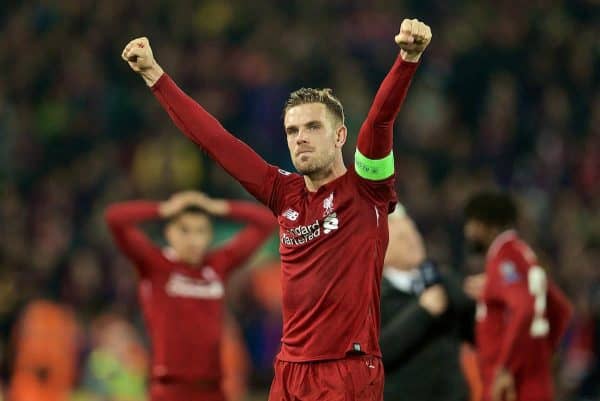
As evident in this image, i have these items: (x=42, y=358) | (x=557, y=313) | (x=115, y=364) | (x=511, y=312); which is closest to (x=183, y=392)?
(x=511, y=312)

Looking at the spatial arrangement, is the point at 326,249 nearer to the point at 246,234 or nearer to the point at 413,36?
the point at 413,36

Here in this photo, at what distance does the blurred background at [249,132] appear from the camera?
12.1 m

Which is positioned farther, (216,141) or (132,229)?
(132,229)

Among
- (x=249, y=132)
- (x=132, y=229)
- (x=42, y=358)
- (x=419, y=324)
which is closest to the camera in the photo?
(x=419, y=324)

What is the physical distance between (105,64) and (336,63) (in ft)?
9.56

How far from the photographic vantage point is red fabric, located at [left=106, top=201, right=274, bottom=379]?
784 centimetres

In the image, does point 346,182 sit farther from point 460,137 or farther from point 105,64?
point 105,64

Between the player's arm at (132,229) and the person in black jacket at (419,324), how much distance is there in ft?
5.73

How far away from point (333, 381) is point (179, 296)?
10.4 feet

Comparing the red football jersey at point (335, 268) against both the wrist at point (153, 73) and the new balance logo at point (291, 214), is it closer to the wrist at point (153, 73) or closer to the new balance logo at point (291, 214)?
the new balance logo at point (291, 214)

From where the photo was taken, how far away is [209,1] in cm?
1580

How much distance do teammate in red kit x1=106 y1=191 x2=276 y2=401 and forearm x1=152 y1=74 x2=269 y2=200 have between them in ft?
9.17

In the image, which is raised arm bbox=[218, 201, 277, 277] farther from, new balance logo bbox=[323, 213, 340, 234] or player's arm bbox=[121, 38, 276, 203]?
new balance logo bbox=[323, 213, 340, 234]

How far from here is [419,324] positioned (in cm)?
650
